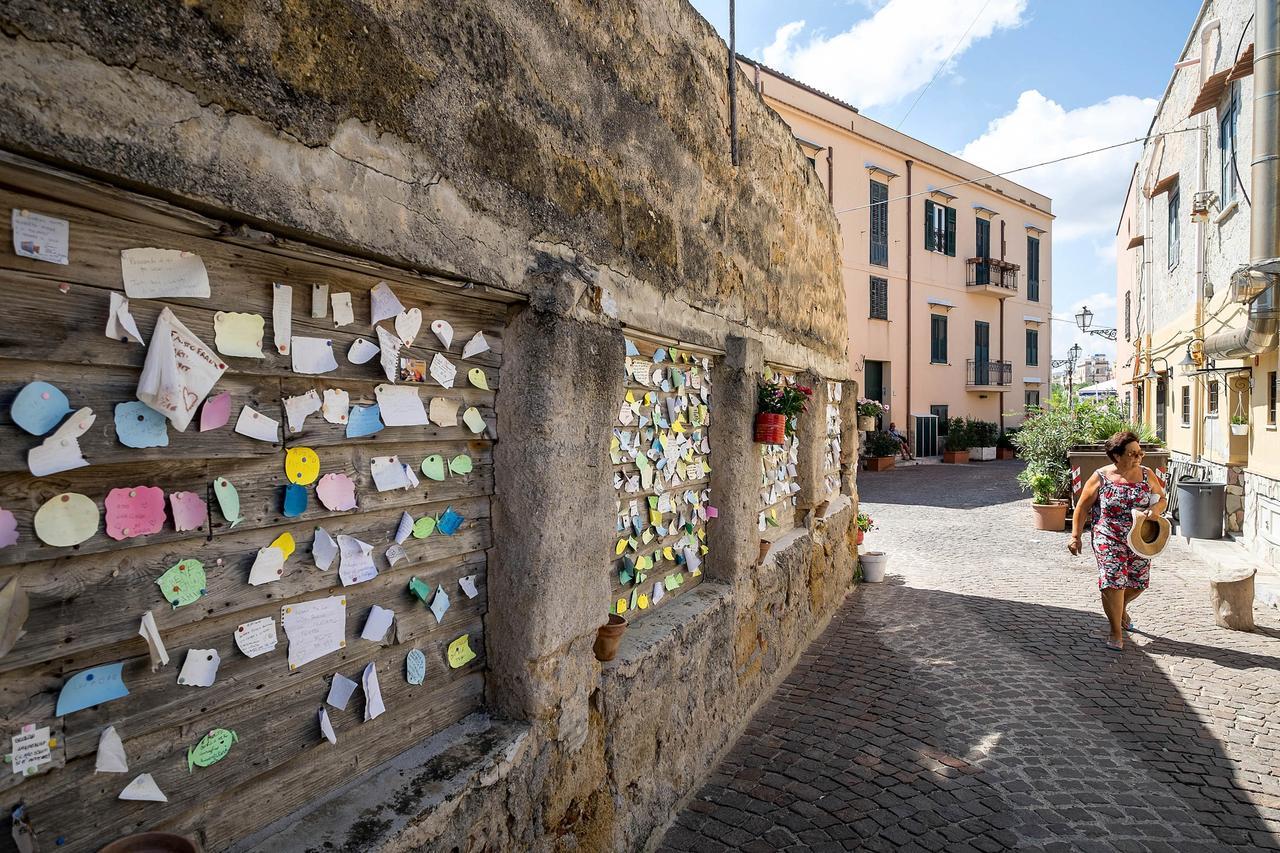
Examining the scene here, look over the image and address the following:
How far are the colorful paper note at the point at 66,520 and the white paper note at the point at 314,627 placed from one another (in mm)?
479

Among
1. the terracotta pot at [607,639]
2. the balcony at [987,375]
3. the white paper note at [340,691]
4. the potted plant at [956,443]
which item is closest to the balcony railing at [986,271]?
the balcony at [987,375]

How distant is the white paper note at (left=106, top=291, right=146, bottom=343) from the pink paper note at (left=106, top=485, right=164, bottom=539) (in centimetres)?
29

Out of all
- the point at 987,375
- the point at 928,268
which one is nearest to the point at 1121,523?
the point at 928,268

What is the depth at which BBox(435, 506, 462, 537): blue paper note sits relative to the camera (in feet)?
6.92

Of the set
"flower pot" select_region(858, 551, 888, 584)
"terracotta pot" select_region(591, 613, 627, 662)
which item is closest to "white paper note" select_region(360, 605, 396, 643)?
"terracotta pot" select_region(591, 613, 627, 662)

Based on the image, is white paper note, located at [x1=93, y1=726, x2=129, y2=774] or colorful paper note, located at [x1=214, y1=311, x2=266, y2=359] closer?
white paper note, located at [x1=93, y1=726, x2=129, y2=774]

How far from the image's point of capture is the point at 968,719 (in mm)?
4230

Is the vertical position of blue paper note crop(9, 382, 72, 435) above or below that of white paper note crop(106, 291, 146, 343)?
below

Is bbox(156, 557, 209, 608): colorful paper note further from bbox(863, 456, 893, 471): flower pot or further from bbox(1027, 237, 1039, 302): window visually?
bbox(1027, 237, 1039, 302): window

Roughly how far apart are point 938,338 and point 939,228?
141 inches

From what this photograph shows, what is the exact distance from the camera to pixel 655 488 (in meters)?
3.38

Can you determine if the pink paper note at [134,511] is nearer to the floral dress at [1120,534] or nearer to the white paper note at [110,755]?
the white paper note at [110,755]

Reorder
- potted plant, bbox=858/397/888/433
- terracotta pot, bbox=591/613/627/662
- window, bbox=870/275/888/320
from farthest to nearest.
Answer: window, bbox=870/275/888/320 → potted plant, bbox=858/397/888/433 → terracotta pot, bbox=591/613/627/662

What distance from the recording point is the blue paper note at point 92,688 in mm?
1270
